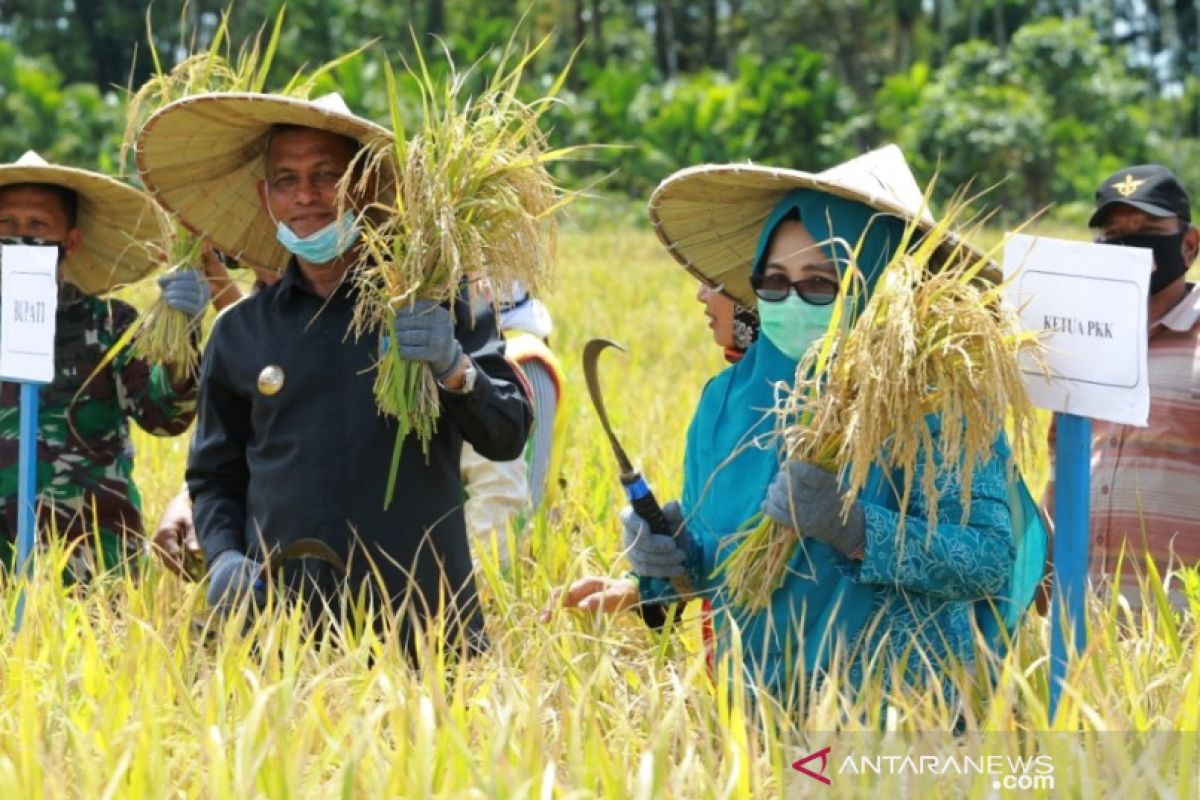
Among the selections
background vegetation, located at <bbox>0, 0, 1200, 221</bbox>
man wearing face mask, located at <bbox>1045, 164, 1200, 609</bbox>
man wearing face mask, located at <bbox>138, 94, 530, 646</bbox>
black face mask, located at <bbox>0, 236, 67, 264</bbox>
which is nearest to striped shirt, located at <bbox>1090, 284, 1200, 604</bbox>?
man wearing face mask, located at <bbox>1045, 164, 1200, 609</bbox>

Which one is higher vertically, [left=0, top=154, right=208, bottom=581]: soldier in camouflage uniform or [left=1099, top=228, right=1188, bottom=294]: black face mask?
[left=1099, top=228, right=1188, bottom=294]: black face mask

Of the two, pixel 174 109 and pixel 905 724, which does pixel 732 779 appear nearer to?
pixel 905 724

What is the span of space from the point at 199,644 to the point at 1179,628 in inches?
61.8

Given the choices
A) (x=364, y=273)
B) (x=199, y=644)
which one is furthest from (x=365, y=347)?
(x=199, y=644)

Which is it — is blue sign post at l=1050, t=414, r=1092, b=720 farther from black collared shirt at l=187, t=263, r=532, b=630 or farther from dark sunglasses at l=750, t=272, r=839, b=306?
black collared shirt at l=187, t=263, r=532, b=630

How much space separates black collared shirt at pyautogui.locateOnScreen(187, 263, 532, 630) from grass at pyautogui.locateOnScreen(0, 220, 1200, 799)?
166mm

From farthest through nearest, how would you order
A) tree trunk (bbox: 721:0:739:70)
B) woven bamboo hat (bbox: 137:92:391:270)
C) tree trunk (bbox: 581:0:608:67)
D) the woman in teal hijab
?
tree trunk (bbox: 721:0:739:70) → tree trunk (bbox: 581:0:608:67) → woven bamboo hat (bbox: 137:92:391:270) → the woman in teal hijab

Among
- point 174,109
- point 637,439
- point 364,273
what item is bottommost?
point 637,439

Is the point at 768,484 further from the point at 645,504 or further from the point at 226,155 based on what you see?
the point at 226,155

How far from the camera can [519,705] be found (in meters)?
2.16

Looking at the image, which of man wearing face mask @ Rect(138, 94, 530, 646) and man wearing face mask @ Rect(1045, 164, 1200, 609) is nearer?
man wearing face mask @ Rect(138, 94, 530, 646)

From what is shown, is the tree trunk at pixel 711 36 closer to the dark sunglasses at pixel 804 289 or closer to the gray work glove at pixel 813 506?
the dark sunglasses at pixel 804 289

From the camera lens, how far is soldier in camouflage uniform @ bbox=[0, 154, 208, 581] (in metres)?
3.52

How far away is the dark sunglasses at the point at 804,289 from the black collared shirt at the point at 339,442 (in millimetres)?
503
